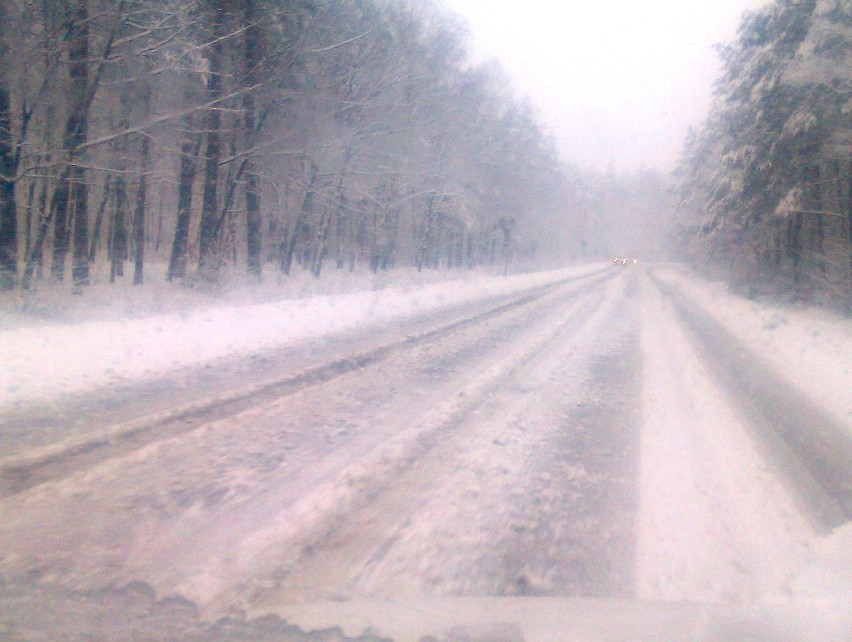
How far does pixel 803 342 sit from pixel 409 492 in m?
13.6

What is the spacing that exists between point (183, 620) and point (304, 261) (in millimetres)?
33276

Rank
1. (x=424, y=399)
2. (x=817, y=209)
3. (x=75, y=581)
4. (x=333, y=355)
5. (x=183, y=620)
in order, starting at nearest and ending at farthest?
1. (x=183, y=620)
2. (x=75, y=581)
3. (x=424, y=399)
4. (x=333, y=355)
5. (x=817, y=209)

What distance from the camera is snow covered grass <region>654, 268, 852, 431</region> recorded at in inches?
395

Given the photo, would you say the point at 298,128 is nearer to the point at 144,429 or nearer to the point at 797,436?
the point at 144,429

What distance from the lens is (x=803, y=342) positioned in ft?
49.3

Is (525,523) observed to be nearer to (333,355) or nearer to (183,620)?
(183,620)

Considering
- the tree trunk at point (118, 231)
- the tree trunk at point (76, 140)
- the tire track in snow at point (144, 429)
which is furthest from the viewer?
the tree trunk at point (118, 231)

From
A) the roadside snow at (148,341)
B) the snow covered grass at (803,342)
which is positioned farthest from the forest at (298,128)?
the roadside snow at (148,341)

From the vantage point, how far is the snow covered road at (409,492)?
384 cm

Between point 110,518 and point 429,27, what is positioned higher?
point 429,27

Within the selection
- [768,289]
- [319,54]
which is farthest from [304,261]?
[768,289]

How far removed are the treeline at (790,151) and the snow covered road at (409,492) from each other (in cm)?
1538

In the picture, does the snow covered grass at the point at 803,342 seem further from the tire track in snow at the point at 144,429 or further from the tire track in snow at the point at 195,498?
the tire track in snow at the point at 144,429

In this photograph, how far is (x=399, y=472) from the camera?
17.8 feet
